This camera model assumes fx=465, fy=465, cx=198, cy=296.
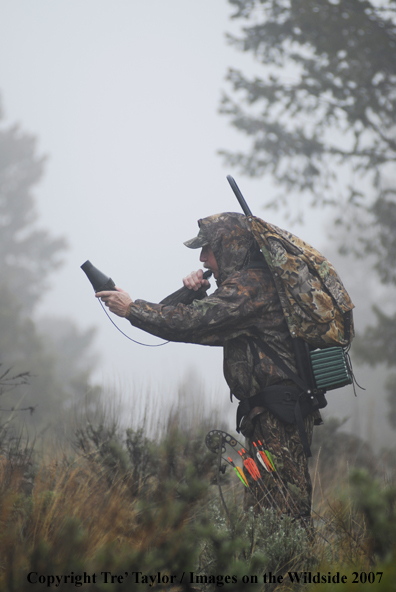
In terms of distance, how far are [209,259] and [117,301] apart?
2.56 ft

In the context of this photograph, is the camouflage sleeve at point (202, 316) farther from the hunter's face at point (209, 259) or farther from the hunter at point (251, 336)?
the hunter's face at point (209, 259)

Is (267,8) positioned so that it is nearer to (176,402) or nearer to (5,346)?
(176,402)

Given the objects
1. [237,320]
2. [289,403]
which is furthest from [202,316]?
[289,403]

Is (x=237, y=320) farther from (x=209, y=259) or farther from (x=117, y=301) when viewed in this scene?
(x=117, y=301)

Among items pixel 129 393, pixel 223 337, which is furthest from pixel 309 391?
pixel 129 393

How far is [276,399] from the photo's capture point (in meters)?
2.92

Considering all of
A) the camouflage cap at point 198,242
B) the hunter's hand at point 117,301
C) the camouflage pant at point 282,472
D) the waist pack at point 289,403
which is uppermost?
the camouflage cap at point 198,242

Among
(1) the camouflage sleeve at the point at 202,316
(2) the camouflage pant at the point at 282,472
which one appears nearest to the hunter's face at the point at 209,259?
(1) the camouflage sleeve at the point at 202,316

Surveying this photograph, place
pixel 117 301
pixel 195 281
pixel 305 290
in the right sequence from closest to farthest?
pixel 305 290
pixel 117 301
pixel 195 281

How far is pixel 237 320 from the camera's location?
2916 mm

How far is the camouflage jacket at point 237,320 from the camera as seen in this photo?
9.47 feet

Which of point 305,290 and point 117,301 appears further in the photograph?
point 117,301

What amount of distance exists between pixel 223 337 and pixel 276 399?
0.51 meters

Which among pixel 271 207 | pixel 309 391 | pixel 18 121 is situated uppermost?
pixel 18 121
